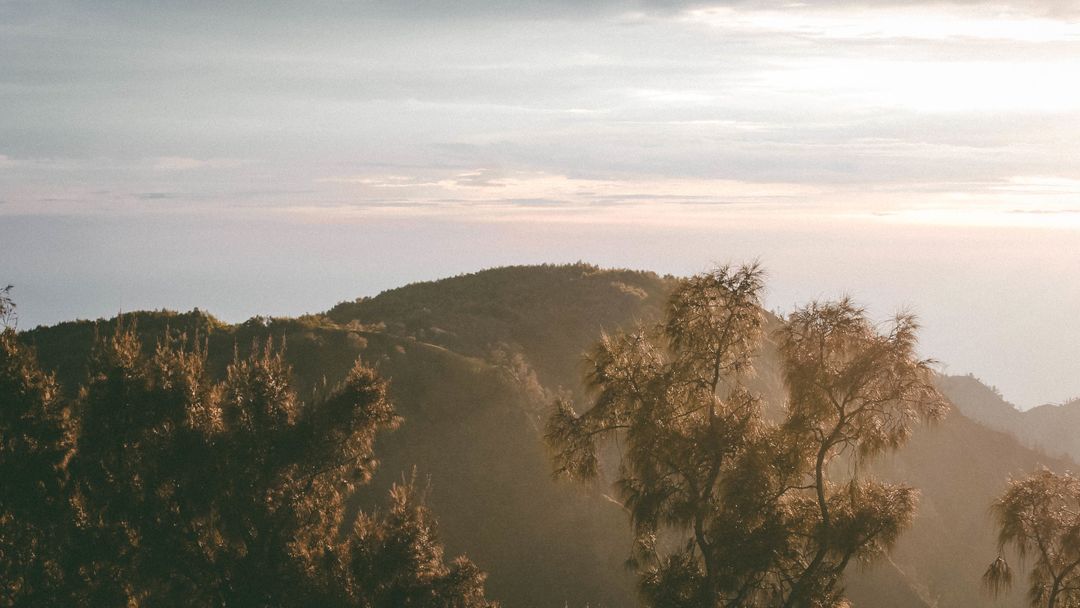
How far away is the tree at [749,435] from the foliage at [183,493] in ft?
12.6

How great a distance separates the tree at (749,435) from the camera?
15.1 meters

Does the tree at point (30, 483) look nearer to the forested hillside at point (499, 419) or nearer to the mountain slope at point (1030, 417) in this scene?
the forested hillside at point (499, 419)

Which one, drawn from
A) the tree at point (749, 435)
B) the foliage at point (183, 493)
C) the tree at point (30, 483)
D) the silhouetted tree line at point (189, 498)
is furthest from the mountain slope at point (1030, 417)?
the tree at point (30, 483)

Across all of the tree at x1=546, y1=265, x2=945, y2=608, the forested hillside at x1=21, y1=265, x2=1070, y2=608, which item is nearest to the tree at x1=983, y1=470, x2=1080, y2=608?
the forested hillside at x1=21, y1=265, x2=1070, y2=608

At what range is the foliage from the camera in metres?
14.9

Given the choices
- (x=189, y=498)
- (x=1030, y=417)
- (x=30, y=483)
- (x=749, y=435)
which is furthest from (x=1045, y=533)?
(x=1030, y=417)

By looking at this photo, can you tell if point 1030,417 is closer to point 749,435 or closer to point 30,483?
point 749,435

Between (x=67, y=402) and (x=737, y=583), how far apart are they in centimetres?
1314

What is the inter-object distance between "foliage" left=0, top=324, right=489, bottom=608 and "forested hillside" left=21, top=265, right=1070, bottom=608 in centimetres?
120

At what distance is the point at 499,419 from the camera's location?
3756 centimetres

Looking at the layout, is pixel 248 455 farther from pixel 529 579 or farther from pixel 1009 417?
pixel 1009 417

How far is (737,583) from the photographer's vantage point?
15.3 m

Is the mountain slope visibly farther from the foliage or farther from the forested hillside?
the foliage

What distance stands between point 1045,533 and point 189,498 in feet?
54.7
